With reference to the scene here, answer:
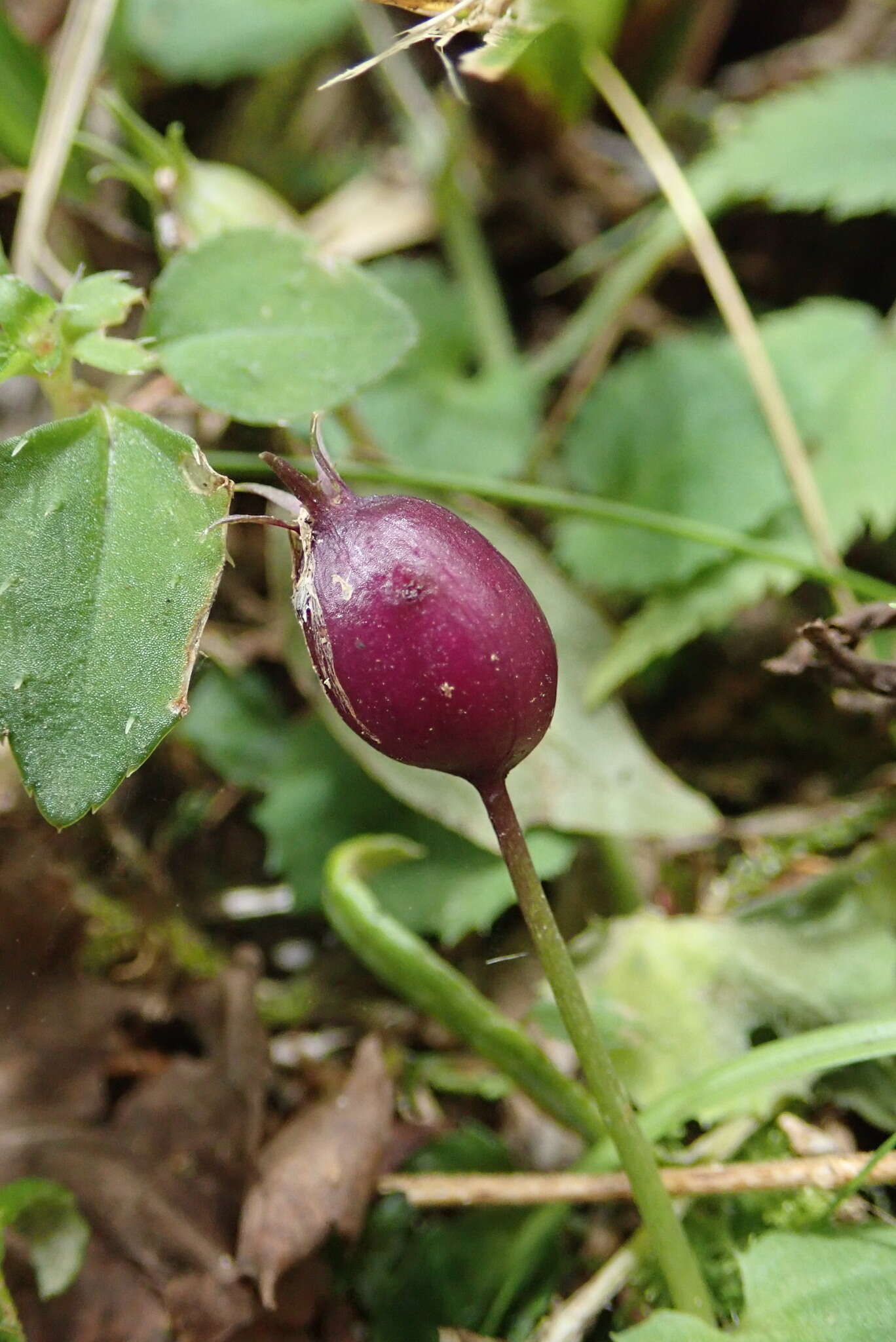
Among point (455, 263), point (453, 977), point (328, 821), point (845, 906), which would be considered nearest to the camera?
point (453, 977)

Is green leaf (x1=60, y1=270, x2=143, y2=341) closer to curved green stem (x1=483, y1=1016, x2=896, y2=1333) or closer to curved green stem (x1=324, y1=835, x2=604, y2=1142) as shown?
curved green stem (x1=324, y1=835, x2=604, y2=1142)

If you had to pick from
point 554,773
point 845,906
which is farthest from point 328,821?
point 845,906

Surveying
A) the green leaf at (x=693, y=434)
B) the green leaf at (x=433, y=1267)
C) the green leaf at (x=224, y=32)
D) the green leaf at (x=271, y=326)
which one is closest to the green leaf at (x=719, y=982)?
the green leaf at (x=433, y=1267)

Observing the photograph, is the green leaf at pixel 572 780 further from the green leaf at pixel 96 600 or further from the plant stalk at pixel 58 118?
the plant stalk at pixel 58 118

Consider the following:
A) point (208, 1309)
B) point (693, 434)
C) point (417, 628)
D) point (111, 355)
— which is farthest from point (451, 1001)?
point (693, 434)

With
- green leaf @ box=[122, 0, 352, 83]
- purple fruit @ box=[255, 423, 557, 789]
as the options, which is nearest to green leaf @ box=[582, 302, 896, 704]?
purple fruit @ box=[255, 423, 557, 789]

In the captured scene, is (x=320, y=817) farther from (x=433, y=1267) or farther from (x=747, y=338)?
(x=747, y=338)

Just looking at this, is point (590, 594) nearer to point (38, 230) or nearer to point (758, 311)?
point (758, 311)
